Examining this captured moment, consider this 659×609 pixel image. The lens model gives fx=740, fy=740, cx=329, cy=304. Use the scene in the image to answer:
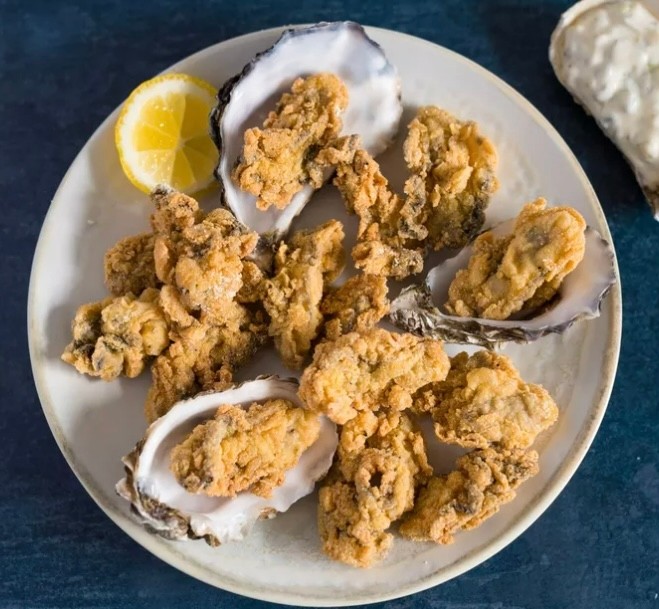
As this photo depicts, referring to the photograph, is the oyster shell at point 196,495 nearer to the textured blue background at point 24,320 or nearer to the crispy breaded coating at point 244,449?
the crispy breaded coating at point 244,449

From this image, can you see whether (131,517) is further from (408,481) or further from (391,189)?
(391,189)

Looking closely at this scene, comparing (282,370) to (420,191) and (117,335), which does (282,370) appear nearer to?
(117,335)

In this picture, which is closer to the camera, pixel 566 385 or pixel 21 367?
pixel 566 385

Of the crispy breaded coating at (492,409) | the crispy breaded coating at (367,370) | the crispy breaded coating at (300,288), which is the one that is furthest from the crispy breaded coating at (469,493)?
the crispy breaded coating at (300,288)

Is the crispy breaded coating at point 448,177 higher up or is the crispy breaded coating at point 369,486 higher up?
the crispy breaded coating at point 448,177

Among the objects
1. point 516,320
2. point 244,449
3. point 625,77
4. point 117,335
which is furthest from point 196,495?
point 625,77

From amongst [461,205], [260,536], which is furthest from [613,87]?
[260,536]
